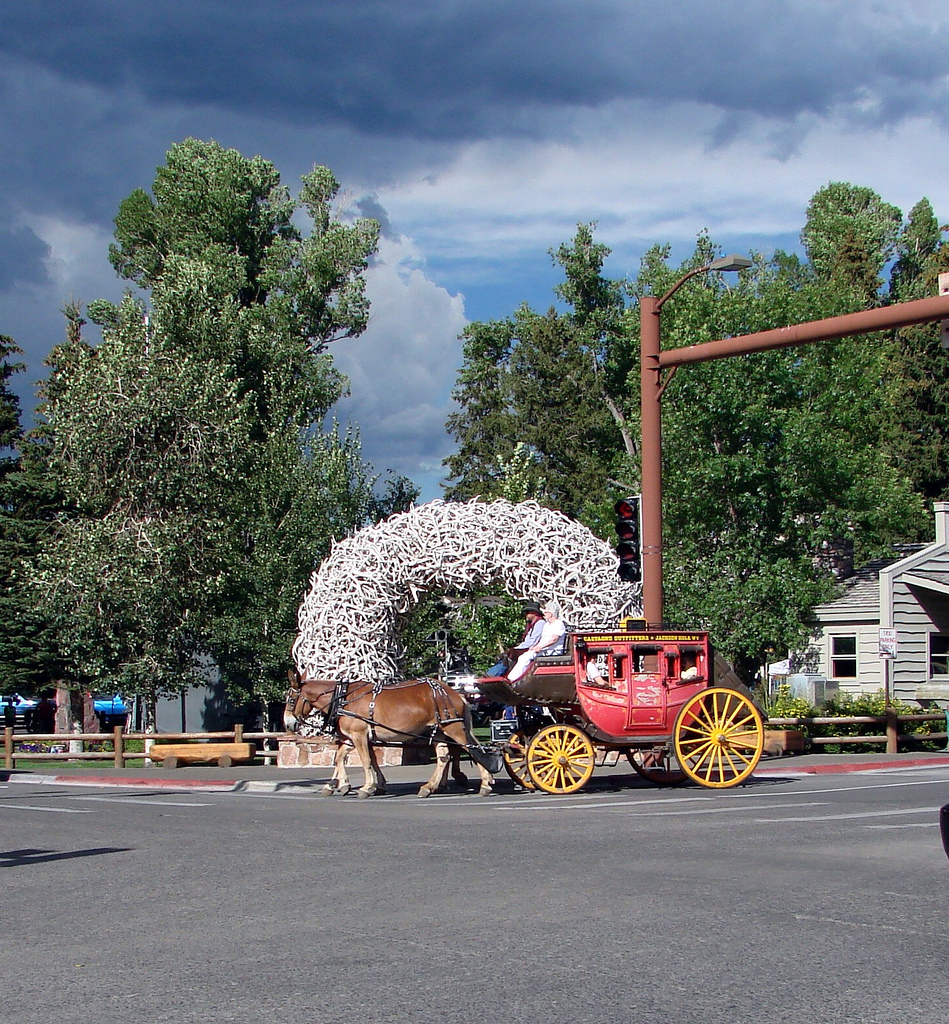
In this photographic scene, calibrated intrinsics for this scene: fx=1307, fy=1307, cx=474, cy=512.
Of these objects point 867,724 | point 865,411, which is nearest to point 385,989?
point 867,724

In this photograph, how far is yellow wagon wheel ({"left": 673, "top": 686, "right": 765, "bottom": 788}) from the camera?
16000 millimetres

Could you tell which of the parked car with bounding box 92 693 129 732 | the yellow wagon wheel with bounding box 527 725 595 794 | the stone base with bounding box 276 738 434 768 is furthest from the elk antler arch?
the parked car with bounding box 92 693 129 732

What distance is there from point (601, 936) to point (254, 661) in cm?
2577

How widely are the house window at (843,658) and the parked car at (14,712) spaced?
20.7 m

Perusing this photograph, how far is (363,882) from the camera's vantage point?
932cm

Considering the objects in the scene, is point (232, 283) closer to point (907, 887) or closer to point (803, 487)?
point (803, 487)

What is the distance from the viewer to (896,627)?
31.4 meters

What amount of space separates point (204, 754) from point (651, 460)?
1138cm

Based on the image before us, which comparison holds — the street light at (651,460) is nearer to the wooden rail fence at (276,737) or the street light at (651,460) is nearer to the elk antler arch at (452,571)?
the elk antler arch at (452,571)

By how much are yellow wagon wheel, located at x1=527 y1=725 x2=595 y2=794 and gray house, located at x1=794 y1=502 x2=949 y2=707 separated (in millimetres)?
16201

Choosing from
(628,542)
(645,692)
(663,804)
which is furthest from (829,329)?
(663,804)

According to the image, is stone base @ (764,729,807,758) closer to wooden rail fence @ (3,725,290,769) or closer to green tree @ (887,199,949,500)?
wooden rail fence @ (3,725,290,769)

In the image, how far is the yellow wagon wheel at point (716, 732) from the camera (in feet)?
52.5

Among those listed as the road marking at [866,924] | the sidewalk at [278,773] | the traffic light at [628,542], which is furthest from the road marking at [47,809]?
the road marking at [866,924]
